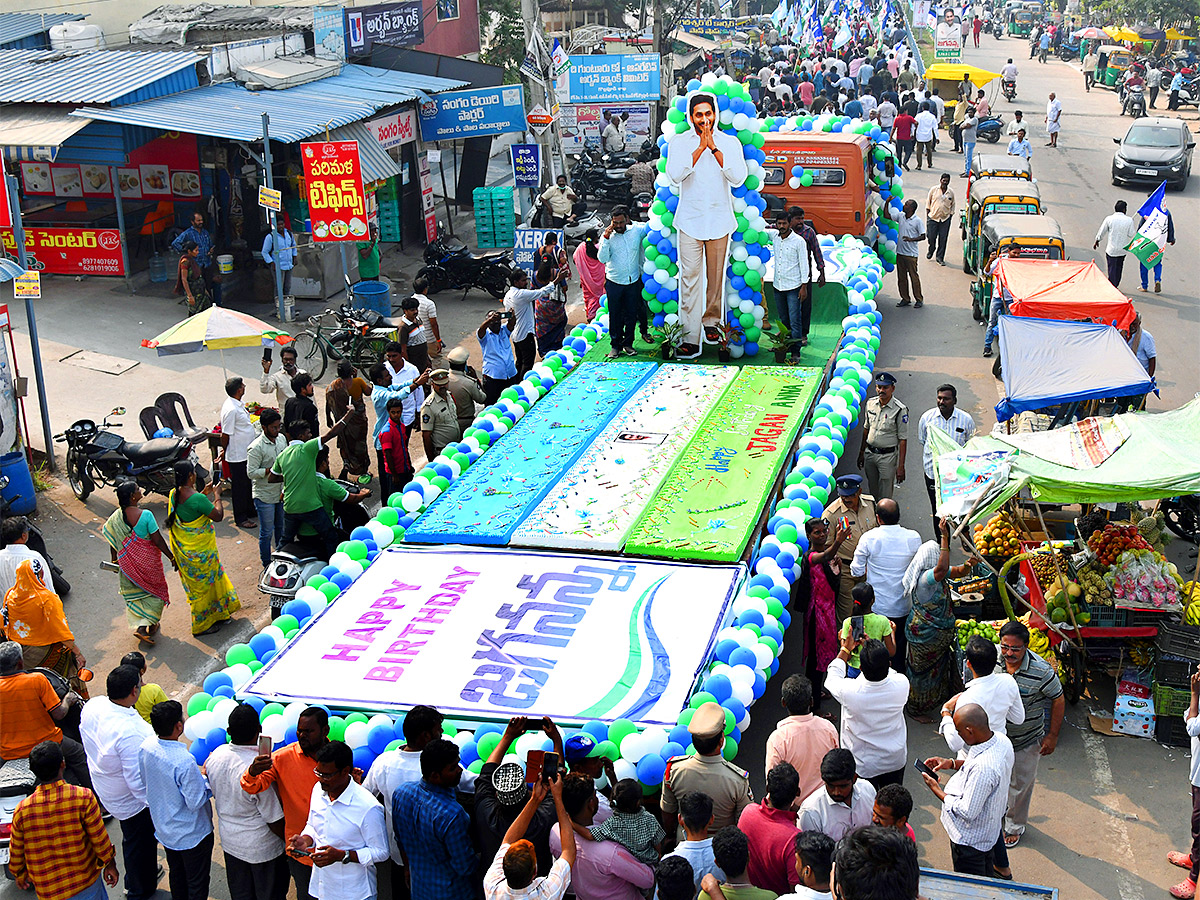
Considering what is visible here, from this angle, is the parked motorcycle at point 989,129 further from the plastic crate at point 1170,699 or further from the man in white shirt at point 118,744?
the man in white shirt at point 118,744

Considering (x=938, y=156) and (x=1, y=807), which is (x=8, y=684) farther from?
(x=938, y=156)

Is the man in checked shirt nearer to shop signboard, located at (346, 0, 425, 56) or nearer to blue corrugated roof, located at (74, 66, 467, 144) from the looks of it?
blue corrugated roof, located at (74, 66, 467, 144)

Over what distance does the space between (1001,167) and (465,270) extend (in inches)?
382

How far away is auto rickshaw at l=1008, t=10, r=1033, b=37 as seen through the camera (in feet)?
235

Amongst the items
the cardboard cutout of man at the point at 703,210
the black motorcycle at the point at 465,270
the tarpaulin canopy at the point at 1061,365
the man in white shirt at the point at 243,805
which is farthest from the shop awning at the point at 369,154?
the man in white shirt at the point at 243,805

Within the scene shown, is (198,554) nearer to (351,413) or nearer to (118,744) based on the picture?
(351,413)

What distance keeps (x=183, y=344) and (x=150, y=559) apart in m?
3.21

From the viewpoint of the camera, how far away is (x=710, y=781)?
5.94 m

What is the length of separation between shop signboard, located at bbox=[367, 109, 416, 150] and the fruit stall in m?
13.9

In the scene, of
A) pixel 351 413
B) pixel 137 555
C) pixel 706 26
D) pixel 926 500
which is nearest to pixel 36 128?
pixel 351 413

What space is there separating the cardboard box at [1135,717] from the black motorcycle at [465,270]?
12.7m

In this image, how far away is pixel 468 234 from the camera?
23297mm

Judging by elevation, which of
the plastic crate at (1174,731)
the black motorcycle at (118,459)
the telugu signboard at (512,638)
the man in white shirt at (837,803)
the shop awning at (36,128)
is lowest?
the plastic crate at (1174,731)

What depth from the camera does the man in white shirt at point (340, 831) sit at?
5.71m
